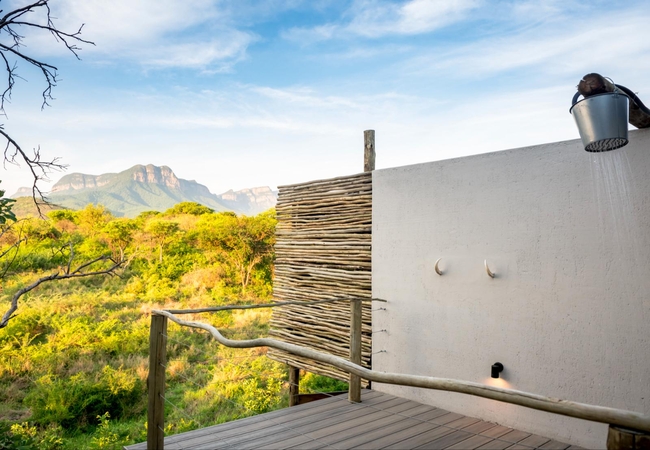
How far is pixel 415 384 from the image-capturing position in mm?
1570

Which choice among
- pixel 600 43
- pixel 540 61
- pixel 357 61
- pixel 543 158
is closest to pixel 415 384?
pixel 543 158

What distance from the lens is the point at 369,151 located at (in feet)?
14.8

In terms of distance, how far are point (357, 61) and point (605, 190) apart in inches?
276

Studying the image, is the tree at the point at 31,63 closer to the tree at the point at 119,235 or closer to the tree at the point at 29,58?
the tree at the point at 29,58

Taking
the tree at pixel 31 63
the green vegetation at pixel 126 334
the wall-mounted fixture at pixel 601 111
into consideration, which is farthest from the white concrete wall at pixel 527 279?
the tree at pixel 31 63

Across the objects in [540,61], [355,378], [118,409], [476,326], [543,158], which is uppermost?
[540,61]

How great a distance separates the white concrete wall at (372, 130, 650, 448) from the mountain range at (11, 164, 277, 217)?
3760 centimetres

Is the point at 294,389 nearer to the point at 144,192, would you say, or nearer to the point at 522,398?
the point at 522,398

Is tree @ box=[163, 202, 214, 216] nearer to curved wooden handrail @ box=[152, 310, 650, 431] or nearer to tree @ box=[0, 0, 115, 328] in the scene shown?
tree @ box=[0, 0, 115, 328]

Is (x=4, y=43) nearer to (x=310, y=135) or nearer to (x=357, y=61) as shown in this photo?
(x=357, y=61)

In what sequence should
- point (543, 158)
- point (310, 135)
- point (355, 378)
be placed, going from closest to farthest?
point (543, 158) → point (355, 378) → point (310, 135)

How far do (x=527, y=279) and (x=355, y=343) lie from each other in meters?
1.42

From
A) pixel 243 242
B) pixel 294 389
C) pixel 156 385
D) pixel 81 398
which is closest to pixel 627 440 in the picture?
pixel 156 385

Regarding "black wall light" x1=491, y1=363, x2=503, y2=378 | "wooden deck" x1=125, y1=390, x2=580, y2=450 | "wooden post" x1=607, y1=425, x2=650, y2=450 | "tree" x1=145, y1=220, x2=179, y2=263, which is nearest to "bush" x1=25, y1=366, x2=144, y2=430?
"wooden deck" x1=125, y1=390, x2=580, y2=450
